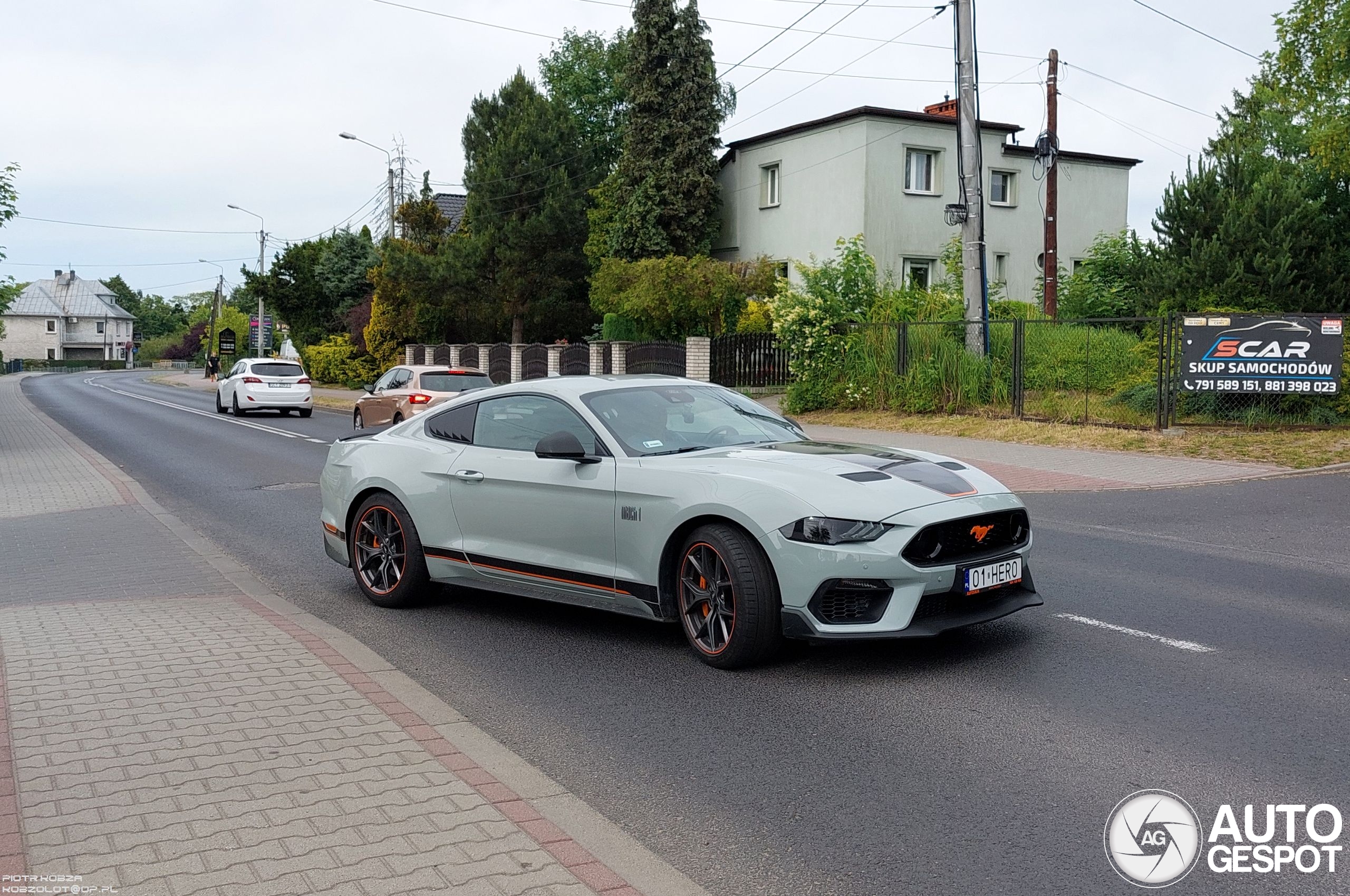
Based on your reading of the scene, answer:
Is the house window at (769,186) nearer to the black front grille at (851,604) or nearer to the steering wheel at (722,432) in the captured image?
the steering wheel at (722,432)

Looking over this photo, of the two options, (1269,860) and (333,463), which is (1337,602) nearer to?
(1269,860)

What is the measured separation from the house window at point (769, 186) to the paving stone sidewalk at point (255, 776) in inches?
1251

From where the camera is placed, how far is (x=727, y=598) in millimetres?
5707

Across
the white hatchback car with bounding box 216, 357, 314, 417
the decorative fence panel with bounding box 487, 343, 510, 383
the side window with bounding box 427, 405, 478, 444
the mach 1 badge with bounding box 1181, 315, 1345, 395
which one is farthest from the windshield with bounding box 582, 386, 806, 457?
the decorative fence panel with bounding box 487, 343, 510, 383

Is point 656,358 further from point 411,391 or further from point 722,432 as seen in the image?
point 722,432

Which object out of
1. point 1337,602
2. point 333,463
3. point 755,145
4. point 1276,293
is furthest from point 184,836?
point 755,145

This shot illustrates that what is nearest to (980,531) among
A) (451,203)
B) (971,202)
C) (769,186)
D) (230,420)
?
(971,202)

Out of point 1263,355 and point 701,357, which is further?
point 701,357

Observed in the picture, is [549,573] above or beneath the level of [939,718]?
above

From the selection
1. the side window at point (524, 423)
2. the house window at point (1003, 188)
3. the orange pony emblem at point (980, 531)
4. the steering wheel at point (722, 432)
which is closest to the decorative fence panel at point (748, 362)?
the house window at point (1003, 188)

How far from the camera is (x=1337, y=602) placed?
7.27 metres

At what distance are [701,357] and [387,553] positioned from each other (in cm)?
2294

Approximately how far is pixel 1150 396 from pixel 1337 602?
1171cm

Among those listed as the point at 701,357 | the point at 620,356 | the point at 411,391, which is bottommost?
the point at 411,391
